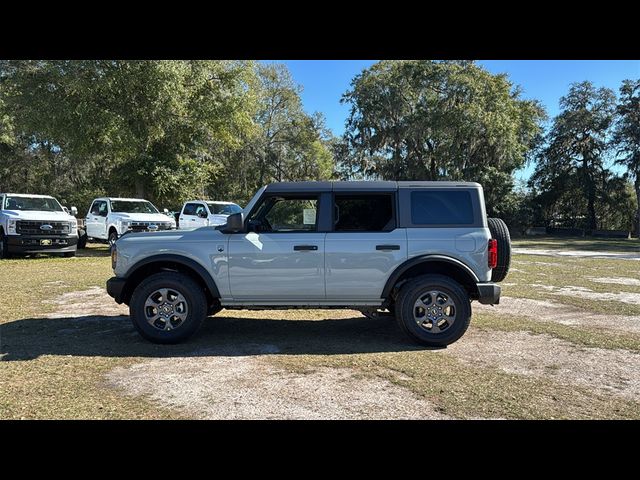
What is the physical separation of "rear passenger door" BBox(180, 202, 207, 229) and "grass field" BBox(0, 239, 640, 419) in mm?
9941

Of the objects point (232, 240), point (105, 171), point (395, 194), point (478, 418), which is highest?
point (105, 171)

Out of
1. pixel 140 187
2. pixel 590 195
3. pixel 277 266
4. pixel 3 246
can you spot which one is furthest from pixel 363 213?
pixel 590 195

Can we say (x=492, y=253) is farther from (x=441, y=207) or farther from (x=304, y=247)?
(x=304, y=247)

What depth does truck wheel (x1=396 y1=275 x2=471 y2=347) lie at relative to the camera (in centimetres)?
561

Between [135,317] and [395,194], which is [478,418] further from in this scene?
[135,317]

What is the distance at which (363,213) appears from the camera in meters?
5.91

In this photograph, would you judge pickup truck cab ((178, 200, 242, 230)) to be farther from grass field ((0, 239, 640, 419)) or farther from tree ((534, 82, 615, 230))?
tree ((534, 82, 615, 230))

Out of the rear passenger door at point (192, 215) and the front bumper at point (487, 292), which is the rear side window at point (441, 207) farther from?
the rear passenger door at point (192, 215)

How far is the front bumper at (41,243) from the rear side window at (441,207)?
12.6 meters

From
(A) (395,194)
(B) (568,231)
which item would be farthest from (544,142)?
(A) (395,194)

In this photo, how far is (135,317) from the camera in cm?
566

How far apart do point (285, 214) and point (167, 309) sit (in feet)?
5.88
